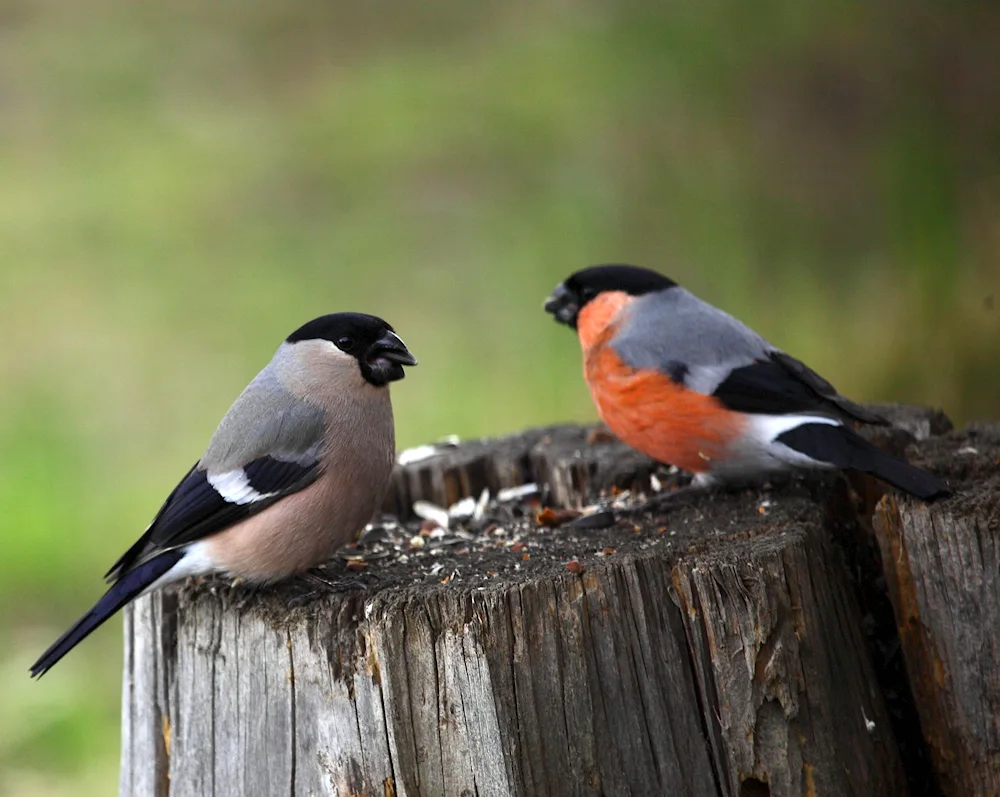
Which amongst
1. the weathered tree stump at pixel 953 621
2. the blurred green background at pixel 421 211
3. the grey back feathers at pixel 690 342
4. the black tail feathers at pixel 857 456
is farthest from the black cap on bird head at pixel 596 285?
the blurred green background at pixel 421 211

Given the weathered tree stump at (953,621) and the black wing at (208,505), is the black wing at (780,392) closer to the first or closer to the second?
the weathered tree stump at (953,621)

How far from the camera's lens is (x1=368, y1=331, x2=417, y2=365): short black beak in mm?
3273

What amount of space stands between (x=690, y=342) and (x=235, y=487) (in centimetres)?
166

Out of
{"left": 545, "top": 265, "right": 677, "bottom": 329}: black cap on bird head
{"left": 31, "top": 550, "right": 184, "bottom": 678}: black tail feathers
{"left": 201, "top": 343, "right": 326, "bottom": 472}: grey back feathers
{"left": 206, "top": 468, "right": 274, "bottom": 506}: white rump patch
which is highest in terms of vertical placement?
{"left": 545, "top": 265, "right": 677, "bottom": 329}: black cap on bird head

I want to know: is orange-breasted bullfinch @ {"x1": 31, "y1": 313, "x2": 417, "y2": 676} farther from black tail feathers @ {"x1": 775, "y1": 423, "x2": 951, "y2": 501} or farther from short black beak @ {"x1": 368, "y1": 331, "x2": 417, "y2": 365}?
black tail feathers @ {"x1": 775, "y1": 423, "x2": 951, "y2": 501}

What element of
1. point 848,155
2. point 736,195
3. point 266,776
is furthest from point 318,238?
point 266,776

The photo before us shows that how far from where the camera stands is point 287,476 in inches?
124

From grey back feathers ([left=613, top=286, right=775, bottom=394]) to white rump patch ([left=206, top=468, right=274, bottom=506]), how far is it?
4.82 feet

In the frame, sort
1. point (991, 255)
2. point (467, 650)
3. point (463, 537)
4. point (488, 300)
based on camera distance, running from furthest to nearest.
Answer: point (488, 300) → point (991, 255) → point (463, 537) → point (467, 650)

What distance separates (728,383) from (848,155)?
330 cm

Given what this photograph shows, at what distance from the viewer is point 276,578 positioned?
306cm

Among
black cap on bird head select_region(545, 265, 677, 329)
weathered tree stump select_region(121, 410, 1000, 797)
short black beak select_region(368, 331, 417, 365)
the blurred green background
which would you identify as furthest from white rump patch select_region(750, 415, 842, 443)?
the blurred green background

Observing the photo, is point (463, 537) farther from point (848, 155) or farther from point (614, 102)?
point (614, 102)

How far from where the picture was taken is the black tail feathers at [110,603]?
2867 mm
